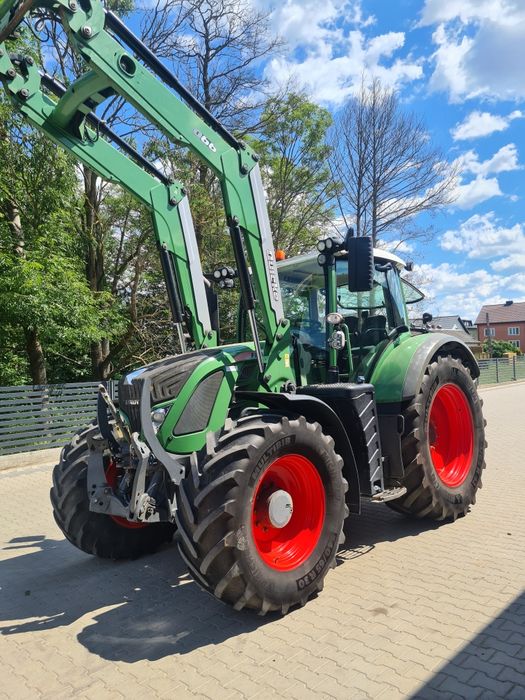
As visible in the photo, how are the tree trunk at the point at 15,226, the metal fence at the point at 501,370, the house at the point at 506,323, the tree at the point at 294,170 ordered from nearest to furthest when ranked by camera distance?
the tree trunk at the point at 15,226, the tree at the point at 294,170, the metal fence at the point at 501,370, the house at the point at 506,323

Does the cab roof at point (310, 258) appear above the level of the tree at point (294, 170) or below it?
below

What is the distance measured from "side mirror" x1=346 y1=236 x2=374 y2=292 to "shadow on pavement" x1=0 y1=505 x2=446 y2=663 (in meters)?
2.21

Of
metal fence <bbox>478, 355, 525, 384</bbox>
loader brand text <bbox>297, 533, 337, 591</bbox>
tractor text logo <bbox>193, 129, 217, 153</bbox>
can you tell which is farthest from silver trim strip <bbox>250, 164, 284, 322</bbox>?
metal fence <bbox>478, 355, 525, 384</bbox>

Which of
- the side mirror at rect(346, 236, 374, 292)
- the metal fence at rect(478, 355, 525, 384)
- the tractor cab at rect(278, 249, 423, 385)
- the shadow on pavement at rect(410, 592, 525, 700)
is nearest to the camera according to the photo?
the shadow on pavement at rect(410, 592, 525, 700)

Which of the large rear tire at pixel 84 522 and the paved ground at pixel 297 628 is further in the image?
the large rear tire at pixel 84 522

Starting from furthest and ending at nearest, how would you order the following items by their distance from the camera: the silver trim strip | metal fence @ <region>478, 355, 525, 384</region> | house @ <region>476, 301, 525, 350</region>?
house @ <region>476, 301, 525, 350</region> < metal fence @ <region>478, 355, 525, 384</region> < the silver trim strip

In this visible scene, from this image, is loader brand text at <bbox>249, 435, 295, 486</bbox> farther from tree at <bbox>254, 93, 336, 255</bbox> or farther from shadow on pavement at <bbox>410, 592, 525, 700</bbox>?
tree at <bbox>254, 93, 336, 255</bbox>

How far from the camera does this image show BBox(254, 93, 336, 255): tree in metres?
18.0

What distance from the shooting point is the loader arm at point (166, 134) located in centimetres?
342

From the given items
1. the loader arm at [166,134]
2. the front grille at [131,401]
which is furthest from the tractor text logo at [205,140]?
the front grille at [131,401]

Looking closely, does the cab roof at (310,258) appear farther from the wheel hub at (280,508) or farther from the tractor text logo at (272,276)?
the wheel hub at (280,508)

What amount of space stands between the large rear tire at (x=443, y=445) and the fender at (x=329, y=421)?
2.59 ft

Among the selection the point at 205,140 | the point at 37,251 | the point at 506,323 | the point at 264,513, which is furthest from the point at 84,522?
the point at 506,323

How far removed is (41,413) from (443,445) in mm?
7765
